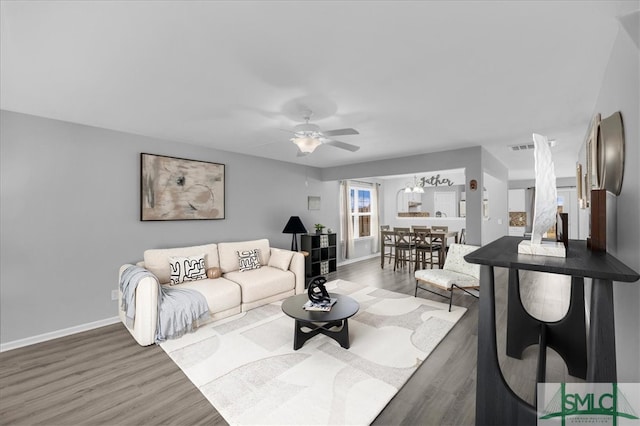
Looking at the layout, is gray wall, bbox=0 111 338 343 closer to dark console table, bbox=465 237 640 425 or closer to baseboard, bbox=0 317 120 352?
baseboard, bbox=0 317 120 352

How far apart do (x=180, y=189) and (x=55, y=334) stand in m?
2.16

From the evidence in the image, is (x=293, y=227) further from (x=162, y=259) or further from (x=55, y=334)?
(x=55, y=334)

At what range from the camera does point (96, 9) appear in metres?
1.40

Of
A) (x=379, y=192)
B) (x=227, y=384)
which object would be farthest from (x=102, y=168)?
(x=379, y=192)

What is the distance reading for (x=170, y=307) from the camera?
9.62 feet

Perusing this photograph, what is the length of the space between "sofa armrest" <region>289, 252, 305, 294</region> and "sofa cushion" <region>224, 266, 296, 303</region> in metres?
0.07

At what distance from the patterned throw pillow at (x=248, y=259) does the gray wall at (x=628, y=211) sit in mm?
3906

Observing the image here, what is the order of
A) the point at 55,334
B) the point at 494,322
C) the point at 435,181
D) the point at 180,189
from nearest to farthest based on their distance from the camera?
the point at 494,322 → the point at 55,334 → the point at 180,189 → the point at 435,181

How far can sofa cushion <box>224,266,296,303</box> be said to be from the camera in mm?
3719

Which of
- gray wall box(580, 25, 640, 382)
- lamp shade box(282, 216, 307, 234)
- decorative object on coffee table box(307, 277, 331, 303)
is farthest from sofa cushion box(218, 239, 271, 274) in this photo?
gray wall box(580, 25, 640, 382)

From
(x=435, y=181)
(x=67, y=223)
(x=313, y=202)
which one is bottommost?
(x=67, y=223)

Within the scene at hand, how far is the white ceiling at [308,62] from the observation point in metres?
1.43

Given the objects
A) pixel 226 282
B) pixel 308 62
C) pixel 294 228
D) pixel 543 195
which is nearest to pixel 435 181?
pixel 294 228

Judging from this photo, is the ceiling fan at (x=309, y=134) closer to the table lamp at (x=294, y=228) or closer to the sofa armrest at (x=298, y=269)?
the sofa armrest at (x=298, y=269)
